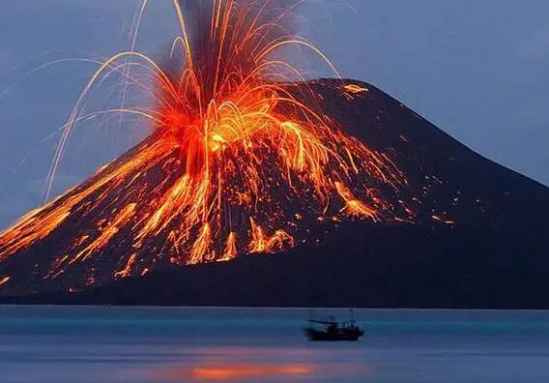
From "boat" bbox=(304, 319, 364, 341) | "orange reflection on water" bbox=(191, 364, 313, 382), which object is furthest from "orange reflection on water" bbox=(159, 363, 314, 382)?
"boat" bbox=(304, 319, 364, 341)

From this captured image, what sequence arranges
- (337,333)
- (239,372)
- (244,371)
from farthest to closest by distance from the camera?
(337,333)
(244,371)
(239,372)

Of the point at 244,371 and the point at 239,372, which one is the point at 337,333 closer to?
the point at 244,371

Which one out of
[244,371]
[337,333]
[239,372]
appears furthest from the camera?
[337,333]

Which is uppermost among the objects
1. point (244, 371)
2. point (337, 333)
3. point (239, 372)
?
point (337, 333)

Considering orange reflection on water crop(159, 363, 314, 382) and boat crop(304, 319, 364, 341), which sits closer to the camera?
orange reflection on water crop(159, 363, 314, 382)

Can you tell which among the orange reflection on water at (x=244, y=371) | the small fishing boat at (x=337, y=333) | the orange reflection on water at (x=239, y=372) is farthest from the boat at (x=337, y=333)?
the orange reflection on water at (x=244, y=371)

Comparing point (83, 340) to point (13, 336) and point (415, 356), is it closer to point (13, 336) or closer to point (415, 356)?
point (13, 336)

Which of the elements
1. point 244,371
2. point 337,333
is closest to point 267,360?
point 244,371

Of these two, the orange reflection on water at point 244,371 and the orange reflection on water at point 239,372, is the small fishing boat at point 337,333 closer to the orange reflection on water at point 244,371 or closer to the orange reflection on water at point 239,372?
the orange reflection on water at point 239,372

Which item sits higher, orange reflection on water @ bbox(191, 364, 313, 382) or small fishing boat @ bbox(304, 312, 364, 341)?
small fishing boat @ bbox(304, 312, 364, 341)

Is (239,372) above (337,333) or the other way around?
the other way around

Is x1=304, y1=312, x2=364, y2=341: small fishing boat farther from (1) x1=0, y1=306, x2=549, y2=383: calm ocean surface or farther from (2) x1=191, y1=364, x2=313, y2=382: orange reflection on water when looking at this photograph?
(2) x1=191, y1=364, x2=313, y2=382: orange reflection on water
